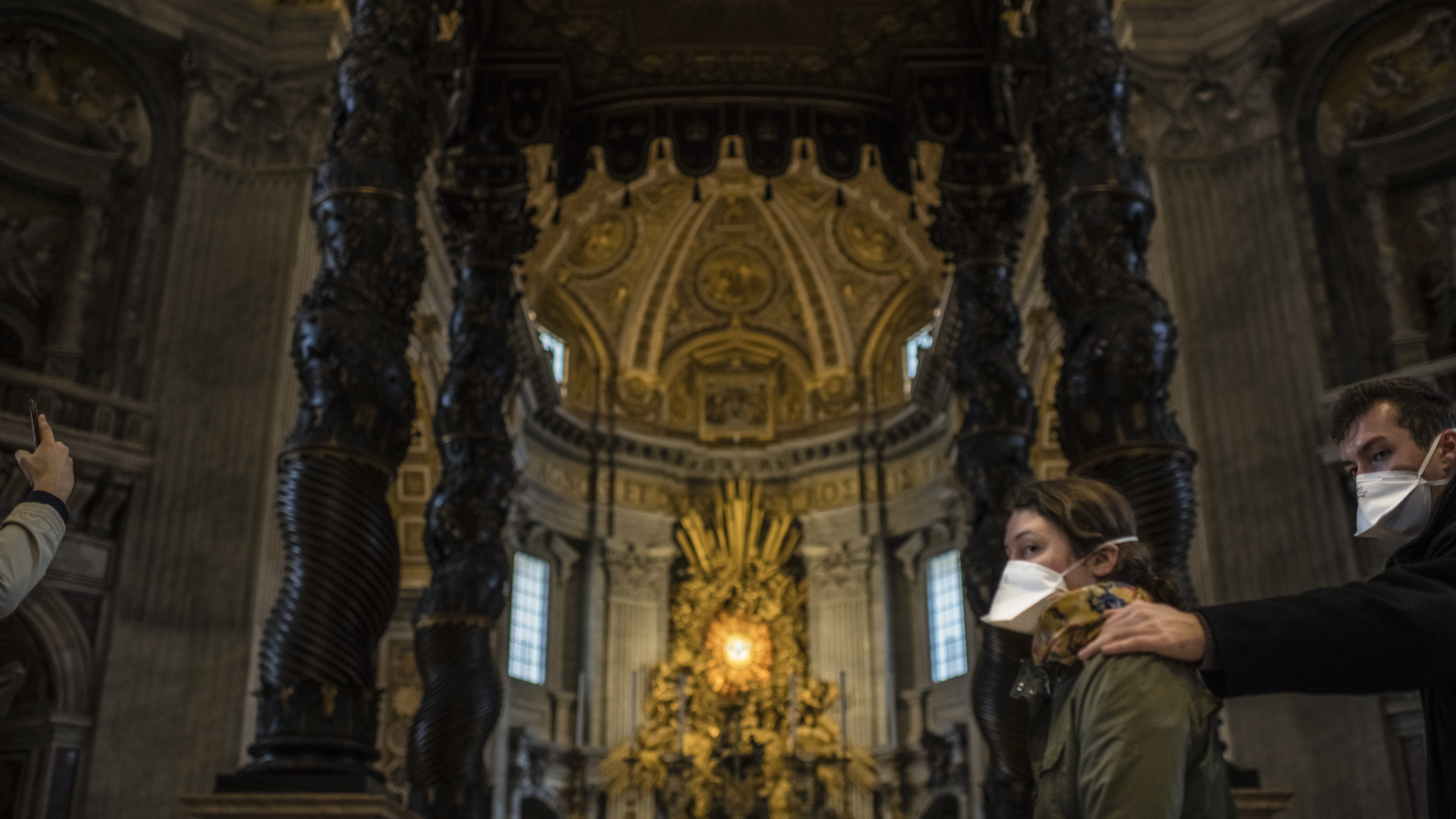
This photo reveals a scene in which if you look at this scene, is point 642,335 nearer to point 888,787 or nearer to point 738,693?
point 738,693

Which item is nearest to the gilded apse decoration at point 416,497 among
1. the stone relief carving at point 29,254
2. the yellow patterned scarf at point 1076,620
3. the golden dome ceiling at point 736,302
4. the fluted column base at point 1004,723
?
the stone relief carving at point 29,254

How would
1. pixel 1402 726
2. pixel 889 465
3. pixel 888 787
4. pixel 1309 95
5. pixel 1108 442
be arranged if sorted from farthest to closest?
pixel 889 465 → pixel 888 787 → pixel 1309 95 → pixel 1402 726 → pixel 1108 442

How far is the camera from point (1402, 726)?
8.59m

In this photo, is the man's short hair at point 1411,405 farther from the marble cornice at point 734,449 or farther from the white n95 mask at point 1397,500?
the marble cornice at point 734,449

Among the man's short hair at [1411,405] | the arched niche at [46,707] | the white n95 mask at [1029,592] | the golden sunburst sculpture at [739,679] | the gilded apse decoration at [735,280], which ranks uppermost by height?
the gilded apse decoration at [735,280]

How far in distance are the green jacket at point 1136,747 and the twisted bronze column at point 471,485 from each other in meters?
4.46

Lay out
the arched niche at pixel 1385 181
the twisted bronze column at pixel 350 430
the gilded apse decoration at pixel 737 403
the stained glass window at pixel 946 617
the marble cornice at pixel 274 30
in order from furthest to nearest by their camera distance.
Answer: the gilded apse decoration at pixel 737 403
the stained glass window at pixel 946 617
the marble cornice at pixel 274 30
the arched niche at pixel 1385 181
the twisted bronze column at pixel 350 430

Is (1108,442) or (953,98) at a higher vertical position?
(953,98)

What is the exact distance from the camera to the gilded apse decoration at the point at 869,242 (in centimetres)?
2197

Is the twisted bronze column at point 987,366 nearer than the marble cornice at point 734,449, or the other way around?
the twisted bronze column at point 987,366

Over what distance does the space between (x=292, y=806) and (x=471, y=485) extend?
9.83 feet

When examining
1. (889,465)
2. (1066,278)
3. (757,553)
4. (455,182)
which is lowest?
(1066,278)

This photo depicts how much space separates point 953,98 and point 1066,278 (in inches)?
89.2

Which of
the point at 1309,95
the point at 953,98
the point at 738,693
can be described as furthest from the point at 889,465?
A: the point at 953,98
